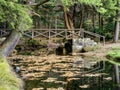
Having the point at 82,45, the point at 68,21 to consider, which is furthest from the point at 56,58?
the point at 68,21

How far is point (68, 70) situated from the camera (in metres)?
15.0

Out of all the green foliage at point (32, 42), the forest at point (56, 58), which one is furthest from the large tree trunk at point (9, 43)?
the green foliage at point (32, 42)

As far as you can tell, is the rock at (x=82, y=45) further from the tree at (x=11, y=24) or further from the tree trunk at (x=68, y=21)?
the tree at (x=11, y=24)

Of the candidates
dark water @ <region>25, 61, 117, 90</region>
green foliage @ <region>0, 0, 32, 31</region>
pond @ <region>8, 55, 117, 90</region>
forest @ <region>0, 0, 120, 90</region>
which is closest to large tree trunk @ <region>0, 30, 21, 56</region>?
forest @ <region>0, 0, 120, 90</region>

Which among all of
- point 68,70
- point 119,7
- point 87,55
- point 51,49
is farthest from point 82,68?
point 119,7

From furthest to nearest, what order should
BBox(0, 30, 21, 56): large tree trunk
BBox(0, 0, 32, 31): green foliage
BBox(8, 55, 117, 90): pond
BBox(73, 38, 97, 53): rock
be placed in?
1. BBox(73, 38, 97, 53): rock
2. BBox(0, 30, 21, 56): large tree trunk
3. BBox(8, 55, 117, 90): pond
4. BBox(0, 0, 32, 31): green foliage

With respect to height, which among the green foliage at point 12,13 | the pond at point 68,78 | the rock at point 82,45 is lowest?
the rock at point 82,45

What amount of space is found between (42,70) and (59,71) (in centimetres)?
91

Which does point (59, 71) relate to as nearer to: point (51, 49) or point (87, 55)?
point (87, 55)

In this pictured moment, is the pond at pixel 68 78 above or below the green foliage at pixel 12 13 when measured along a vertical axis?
below

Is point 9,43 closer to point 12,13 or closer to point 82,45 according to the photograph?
point 12,13

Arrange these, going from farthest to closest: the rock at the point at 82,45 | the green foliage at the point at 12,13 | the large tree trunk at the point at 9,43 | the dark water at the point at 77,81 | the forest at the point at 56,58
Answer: the rock at the point at 82,45, the large tree trunk at the point at 9,43, the forest at the point at 56,58, the dark water at the point at 77,81, the green foliage at the point at 12,13

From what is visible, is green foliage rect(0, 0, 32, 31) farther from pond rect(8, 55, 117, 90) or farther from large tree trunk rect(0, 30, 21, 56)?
pond rect(8, 55, 117, 90)

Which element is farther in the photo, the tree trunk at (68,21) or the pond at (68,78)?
the tree trunk at (68,21)
